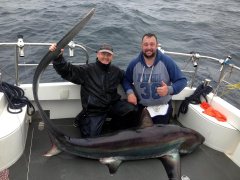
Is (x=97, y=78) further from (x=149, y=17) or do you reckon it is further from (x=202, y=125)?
(x=149, y=17)

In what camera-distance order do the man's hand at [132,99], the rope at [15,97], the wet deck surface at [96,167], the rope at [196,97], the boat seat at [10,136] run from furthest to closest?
the rope at [196,97]
the man's hand at [132,99]
the rope at [15,97]
the wet deck surface at [96,167]
the boat seat at [10,136]

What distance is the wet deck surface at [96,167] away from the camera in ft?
14.3

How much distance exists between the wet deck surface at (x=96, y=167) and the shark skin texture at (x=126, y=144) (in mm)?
Answer: 162

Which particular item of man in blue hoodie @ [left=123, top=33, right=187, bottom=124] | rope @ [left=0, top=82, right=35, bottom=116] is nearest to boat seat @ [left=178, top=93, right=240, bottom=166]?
man in blue hoodie @ [left=123, top=33, right=187, bottom=124]

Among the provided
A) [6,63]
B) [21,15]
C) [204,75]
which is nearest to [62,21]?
[21,15]

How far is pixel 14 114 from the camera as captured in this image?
4.66 meters

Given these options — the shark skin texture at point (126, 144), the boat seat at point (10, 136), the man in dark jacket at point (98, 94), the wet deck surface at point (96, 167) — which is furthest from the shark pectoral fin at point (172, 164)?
the boat seat at point (10, 136)

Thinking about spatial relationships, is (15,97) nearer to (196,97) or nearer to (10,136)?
(10,136)

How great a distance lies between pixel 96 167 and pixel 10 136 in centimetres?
122

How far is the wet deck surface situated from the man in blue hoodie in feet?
2.85

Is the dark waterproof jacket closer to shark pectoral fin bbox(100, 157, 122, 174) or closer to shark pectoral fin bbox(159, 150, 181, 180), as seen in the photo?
shark pectoral fin bbox(100, 157, 122, 174)

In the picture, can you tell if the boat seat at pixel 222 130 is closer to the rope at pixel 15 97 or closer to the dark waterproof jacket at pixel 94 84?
the dark waterproof jacket at pixel 94 84

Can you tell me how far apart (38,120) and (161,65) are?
88.6 inches

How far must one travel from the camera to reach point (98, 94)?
16.8 ft
